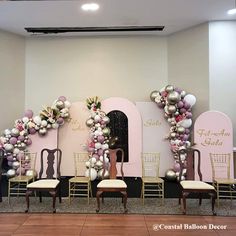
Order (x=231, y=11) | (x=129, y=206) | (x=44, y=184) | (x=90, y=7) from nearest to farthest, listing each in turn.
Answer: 1. (x=44, y=184)
2. (x=129, y=206)
3. (x=90, y=7)
4. (x=231, y=11)

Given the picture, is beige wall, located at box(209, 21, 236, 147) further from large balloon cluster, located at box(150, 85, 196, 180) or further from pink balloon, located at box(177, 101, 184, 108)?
pink balloon, located at box(177, 101, 184, 108)

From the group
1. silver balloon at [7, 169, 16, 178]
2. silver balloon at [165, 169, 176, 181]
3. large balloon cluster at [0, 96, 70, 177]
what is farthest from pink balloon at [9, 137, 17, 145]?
silver balloon at [165, 169, 176, 181]

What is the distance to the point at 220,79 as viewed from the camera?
5.59 m

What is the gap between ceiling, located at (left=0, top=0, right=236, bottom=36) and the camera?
4.64m

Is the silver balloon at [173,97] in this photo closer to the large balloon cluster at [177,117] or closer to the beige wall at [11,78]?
the large balloon cluster at [177,117]

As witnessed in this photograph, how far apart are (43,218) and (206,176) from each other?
320cm

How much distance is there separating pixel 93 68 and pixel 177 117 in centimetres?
248

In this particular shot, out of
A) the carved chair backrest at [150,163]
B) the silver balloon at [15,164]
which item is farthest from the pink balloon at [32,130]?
the carved chair backrest at [150,163]

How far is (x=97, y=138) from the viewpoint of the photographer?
5562mm

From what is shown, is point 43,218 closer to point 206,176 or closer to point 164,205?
point 164,205

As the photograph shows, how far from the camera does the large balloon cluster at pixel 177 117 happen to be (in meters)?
5.48

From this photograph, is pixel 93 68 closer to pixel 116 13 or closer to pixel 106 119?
pixel 106 119

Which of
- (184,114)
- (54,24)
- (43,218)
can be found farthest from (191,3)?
(43,218)

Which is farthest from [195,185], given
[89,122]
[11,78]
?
[11,78]
